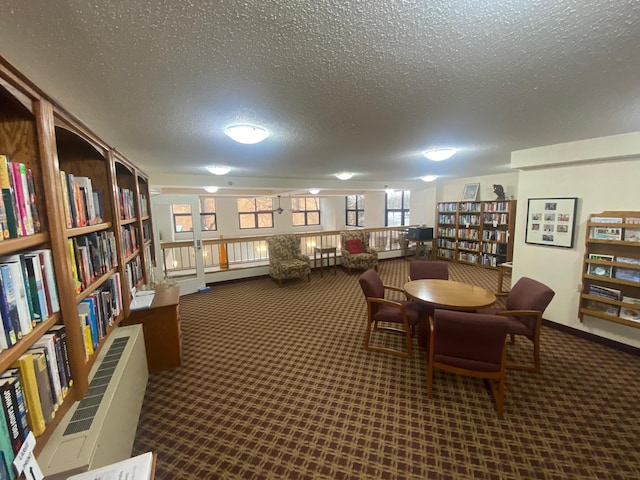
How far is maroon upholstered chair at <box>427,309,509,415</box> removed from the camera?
191cm

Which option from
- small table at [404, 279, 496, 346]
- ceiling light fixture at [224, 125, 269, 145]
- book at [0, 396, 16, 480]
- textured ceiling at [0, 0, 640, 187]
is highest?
textured ceiling at [0, 0, 640, 187]

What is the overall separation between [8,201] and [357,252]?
595 cm

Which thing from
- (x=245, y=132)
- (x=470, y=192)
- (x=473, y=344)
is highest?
(x=245, y=132)

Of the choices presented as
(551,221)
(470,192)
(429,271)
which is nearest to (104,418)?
(429,271)

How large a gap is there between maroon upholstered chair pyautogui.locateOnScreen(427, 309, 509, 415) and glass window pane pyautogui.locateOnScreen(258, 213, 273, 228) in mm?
9332

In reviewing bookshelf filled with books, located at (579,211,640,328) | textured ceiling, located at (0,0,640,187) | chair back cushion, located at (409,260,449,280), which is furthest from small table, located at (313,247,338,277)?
bookshelf filled with books, located at (579,211,640,328)

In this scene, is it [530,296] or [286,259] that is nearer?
[530,296]

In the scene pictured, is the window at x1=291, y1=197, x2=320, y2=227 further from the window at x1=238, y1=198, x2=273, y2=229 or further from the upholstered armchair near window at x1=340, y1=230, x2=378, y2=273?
the upholstered armchair near window at x1=340, y1=230, x2=378, y2=273

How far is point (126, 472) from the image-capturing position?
3.01ft

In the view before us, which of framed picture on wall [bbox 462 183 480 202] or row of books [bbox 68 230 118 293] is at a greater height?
framed picture on wall [bbox 462 183 480 202]

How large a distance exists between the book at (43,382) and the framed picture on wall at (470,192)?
763 centimetres

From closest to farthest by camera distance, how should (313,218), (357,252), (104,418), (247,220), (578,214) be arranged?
(104,418), (578,214), (357,252), (247,220), (313,218)

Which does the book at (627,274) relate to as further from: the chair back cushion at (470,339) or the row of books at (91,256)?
the row of books at (91,256)

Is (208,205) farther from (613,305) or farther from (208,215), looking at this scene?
(613,305)
